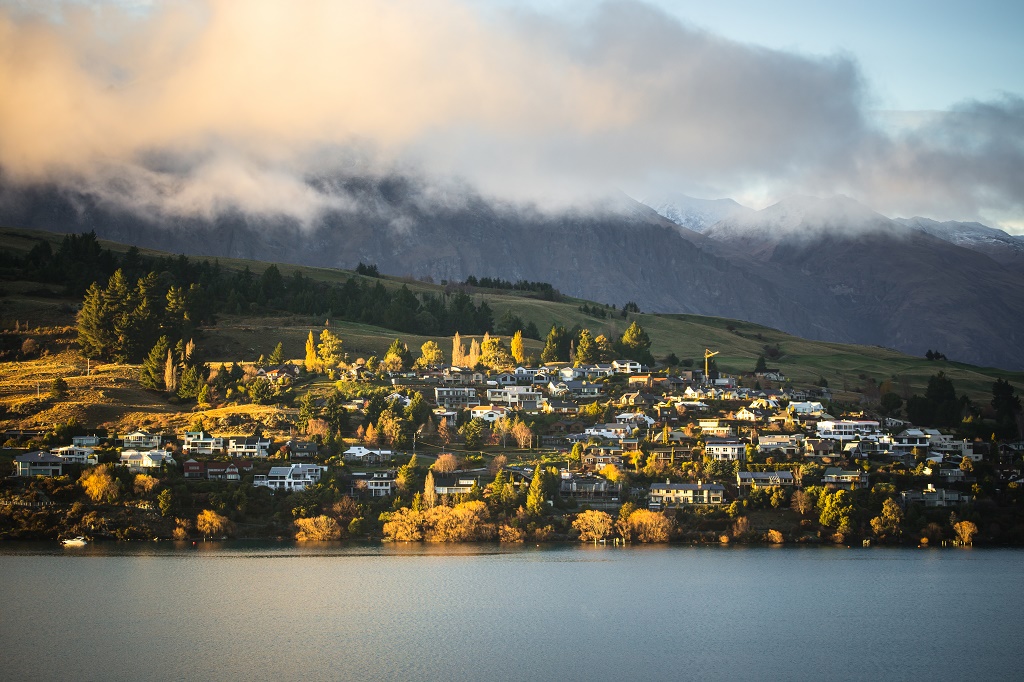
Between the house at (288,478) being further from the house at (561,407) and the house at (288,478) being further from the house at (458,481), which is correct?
the house at (561,407)

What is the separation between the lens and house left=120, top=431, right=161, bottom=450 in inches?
3445

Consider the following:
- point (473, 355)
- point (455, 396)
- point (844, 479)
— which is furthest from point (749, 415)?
point (473, 355)

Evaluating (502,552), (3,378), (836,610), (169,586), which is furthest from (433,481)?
(3,378)

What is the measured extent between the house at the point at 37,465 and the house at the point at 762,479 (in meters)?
41.8

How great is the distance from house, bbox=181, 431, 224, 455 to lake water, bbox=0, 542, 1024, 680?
15.8 metres

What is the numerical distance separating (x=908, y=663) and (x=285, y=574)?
30.7 meters

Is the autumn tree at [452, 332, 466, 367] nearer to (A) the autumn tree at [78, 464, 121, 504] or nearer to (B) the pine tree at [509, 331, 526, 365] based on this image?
(B) the pine tree at [509, 331, 526, 365]

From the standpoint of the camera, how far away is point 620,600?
59969mm

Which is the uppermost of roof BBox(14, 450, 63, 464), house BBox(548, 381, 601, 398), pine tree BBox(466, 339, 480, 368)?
pine tree BBox(466, 339, 480, 368)

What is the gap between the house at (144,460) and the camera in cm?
8200

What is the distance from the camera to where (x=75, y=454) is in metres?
83.8

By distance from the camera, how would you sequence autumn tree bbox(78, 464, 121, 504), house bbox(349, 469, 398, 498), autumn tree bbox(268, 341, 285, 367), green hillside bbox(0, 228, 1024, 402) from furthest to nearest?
green hillside bbox(0, 228, 1024, 402) → autumn tree bbox(268, 341, 285, 367) → house bbox(349, 469, 398, 498) → autumn tree bbox(78, 464, 121, 504)

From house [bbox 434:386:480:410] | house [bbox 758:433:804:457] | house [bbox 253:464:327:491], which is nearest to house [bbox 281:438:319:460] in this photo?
house [bbox 253:464:327:491]

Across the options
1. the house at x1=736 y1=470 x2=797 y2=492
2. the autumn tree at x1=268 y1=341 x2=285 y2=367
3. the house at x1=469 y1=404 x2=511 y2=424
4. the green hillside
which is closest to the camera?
the house at x1=736 y1=470 x2=797 y2=492
